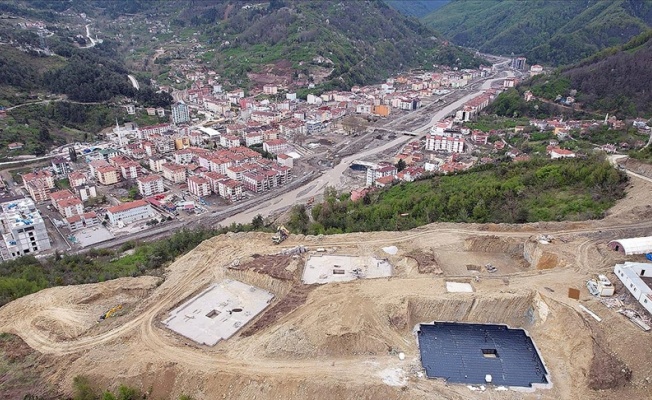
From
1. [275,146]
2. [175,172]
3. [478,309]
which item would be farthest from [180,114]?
[478,309]

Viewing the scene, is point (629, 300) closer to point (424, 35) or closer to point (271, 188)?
point (271, 188)

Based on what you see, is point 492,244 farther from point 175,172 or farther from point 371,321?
point 175,172

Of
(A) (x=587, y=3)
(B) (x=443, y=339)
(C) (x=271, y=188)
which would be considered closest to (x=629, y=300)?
(B) (x=443, y=339)

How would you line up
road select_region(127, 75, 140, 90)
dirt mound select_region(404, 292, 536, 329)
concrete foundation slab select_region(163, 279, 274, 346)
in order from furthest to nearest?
road select_region(127, 75, 140, 90) → dirt mound select_region(404, 292, 536, 329) → concrete foundation slab select_region(163, 279, 274, 346)

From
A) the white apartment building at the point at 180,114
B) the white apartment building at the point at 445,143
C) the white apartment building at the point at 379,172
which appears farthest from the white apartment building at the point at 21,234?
the white apartment building at the point at 445,143

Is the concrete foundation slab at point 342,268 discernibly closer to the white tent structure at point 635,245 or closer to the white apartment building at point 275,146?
the white tent structure at point 635,245

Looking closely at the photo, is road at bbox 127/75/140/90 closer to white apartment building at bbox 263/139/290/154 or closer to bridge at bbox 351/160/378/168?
white apartment building at bbox 263/139/290/154

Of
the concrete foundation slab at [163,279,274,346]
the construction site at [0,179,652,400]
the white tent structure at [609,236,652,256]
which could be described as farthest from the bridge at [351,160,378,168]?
the concrete foundation slab at [163,279,274,346]
